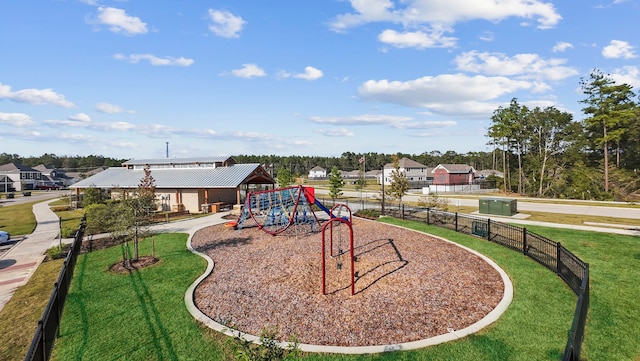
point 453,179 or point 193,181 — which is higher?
point 193,181

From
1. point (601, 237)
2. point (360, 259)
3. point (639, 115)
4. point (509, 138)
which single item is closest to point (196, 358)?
point (360, 259)

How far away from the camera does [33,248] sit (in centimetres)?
1991

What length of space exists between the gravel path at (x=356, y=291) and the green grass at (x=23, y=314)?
4.61 m

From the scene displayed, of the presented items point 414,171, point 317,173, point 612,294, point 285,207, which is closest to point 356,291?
point 612,294

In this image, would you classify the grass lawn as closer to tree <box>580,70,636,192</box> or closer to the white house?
tree <box>580,70,636,192</box>

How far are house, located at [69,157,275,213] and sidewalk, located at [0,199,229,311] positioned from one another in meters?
3.33

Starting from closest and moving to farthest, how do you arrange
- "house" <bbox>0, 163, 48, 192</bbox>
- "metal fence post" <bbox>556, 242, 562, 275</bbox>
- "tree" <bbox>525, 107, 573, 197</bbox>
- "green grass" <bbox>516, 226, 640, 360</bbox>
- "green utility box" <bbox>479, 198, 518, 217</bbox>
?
"green grass" <bbox>516, 226, 640, 360</bbox> → "metal fence post" <bbox>556, 242, 562, 275</bbox> → "green utility box" <bbox>479, 198, 518, 217</bbox> → "tree" <bbox>525, 107, 573, 197</bbox> → "house" <bbox>0, 163, 48, 192</bbox>

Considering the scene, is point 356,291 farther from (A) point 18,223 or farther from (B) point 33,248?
(A) point 18,223

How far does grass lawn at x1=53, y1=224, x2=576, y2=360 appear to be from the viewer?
7.58 meters

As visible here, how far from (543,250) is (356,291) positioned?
34.1 feet

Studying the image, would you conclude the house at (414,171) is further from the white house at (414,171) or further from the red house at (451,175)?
the red house at (451,175)

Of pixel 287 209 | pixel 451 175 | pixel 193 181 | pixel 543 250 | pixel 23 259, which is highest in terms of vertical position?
pixel 193 181

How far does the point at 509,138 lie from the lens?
212 ft

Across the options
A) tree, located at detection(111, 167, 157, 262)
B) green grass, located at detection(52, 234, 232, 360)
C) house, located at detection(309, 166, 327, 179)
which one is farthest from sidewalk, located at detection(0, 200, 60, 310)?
house, located at detection(309, 166, 327, 179)
